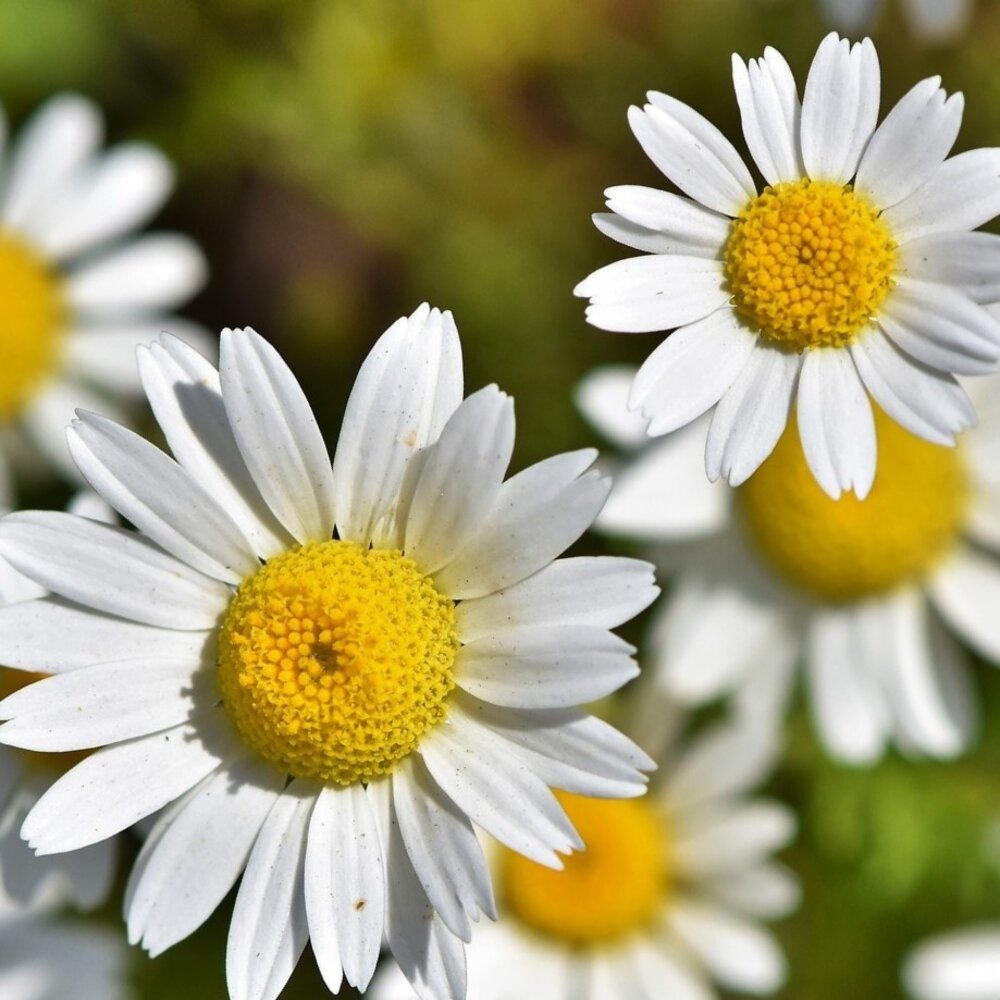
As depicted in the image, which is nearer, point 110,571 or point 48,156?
point 110,571

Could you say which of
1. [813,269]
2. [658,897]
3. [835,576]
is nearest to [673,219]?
[813,269]

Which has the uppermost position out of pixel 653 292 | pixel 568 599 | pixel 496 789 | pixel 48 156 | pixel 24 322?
pixel 48 156

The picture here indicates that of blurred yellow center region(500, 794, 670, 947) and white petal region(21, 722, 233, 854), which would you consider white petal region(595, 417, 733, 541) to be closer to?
blurred yellow center region(500, 794, 670, 947)

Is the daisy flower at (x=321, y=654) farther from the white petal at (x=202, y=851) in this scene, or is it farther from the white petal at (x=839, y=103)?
the white petal at (x=839, y=103)

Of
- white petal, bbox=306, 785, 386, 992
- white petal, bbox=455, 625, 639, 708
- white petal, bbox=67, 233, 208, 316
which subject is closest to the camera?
white petal, bbox=455, 625, 639, 708

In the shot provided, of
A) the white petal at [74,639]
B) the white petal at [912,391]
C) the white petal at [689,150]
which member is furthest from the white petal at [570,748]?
the white petal at [689,150]

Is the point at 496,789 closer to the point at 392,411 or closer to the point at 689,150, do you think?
the point at 392,411

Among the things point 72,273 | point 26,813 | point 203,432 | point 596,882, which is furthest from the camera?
point 72,273

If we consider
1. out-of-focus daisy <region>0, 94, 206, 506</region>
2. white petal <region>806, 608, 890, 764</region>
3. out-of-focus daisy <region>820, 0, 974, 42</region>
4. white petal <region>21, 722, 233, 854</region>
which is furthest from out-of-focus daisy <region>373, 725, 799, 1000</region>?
out-of-focus daisy <region>0, 94, 206, 506</region>
